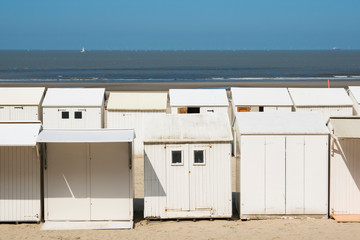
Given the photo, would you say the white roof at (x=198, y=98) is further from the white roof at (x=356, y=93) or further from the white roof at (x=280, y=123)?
the white roof at (x=280, y=123)

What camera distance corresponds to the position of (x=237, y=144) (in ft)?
46.5

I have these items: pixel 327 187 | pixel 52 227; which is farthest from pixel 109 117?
pixel 327 187

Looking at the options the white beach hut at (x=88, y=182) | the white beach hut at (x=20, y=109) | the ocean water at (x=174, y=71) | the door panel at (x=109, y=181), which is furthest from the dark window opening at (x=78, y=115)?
the ocean water at (x=174, y=71)

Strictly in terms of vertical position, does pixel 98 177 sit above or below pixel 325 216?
above

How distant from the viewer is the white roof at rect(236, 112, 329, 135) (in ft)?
44.4

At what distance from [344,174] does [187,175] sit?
12.6ft

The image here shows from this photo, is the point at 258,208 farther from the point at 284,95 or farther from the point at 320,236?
the point at 284,95

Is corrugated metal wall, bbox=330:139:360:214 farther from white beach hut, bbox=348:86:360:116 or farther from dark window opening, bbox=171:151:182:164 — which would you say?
white beach hut, bbox=348:86:360:116

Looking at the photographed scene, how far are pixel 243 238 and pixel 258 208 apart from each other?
1.44m

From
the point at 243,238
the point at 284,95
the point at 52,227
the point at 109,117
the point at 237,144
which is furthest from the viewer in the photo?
the point at 284,95

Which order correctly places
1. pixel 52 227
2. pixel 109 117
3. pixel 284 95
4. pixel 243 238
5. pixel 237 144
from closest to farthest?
pixel 243 238
pixel 52 227
pixel 237 144
pixel 109 117
pixel 284 95

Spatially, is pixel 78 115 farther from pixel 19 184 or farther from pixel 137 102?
pixel 19 184

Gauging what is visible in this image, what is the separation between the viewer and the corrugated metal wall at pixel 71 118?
22562 millimetres

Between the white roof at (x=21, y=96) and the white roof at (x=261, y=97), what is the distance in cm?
838
